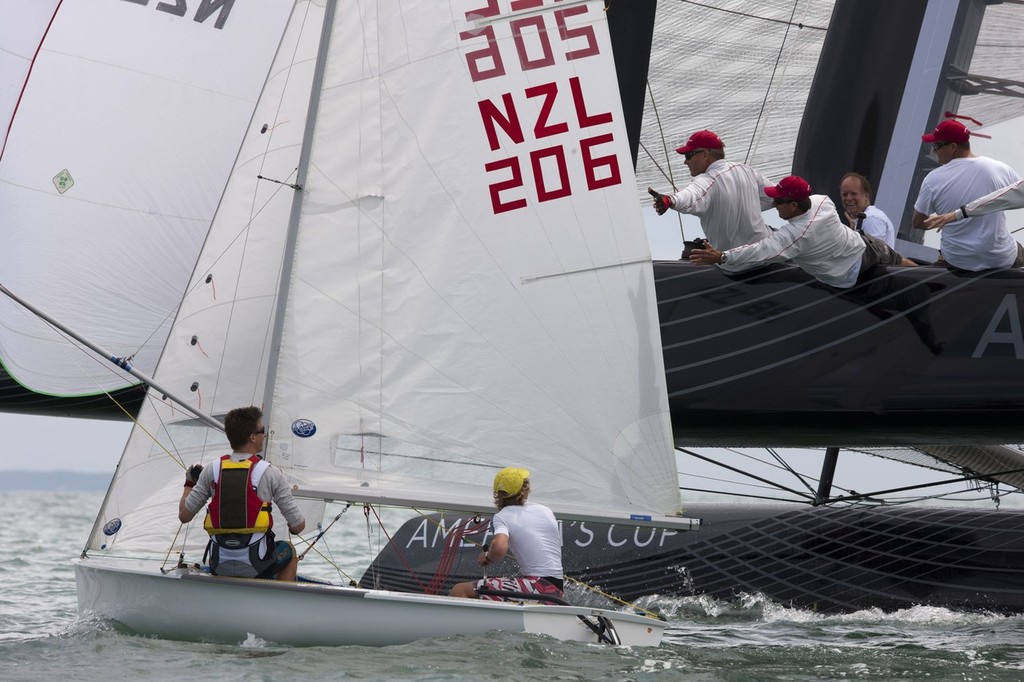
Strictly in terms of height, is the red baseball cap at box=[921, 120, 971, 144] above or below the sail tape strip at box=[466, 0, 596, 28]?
below

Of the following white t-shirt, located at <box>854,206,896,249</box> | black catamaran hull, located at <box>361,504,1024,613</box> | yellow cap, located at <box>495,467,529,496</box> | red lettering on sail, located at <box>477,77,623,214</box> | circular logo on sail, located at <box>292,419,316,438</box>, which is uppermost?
red lettering on sail, located at <box>477,77,623,214</box>

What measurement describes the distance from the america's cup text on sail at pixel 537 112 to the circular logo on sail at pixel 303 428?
1275mm

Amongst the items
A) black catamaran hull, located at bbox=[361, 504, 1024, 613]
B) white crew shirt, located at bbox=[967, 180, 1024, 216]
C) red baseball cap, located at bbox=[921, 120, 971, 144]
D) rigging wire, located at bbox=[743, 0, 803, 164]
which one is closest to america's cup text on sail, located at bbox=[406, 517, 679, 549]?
black catamaran hull, located at bbox=[361, 504, 1024, 613]

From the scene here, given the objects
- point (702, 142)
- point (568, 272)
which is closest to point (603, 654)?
point (568, 272)

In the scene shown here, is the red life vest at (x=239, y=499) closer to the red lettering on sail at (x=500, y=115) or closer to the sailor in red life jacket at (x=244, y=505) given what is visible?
the sailor in red life jacket at (x=244, y=505)

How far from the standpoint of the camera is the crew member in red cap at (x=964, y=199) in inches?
294

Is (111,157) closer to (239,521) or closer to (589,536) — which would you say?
(239,521)

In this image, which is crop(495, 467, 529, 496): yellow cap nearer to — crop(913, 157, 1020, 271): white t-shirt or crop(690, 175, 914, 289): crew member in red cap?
crop(690, 175, 914, 289): crew member in red cap

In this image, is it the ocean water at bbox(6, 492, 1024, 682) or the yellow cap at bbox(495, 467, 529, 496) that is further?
the yellow cap at bbox(495, 467, 529, 496)

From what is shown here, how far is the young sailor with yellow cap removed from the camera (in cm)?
625

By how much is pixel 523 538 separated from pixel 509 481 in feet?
0.83

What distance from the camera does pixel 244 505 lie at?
6184mm

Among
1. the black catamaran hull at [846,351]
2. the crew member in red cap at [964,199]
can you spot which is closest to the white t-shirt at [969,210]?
the crew member in red cap at [964,199]

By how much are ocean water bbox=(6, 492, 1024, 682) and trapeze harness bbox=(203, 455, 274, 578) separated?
353mm
